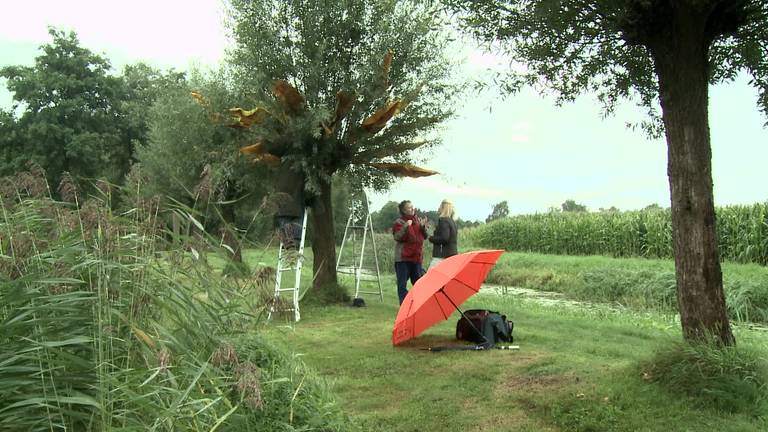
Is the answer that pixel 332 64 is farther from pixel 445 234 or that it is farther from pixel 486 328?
pixel 486 328

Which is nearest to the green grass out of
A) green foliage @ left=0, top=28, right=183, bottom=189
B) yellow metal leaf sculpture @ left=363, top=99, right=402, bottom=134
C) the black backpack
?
the black backpack

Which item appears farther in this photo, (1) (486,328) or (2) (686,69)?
(1) (486,328)

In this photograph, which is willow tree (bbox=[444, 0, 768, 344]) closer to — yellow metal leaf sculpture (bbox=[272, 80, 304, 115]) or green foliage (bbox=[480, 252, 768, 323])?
yellow metal leaf sculpture (bbox=[272, 80, 304, 115])

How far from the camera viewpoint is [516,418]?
198 inches

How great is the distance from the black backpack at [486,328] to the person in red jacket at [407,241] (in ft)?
Answer: 8.91

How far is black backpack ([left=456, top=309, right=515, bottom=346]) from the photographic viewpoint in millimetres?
7691

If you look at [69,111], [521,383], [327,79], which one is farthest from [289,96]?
[69,111]

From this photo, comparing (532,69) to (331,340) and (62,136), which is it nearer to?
(331,340)

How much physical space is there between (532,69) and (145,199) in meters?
4.65

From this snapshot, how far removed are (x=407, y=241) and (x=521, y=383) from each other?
5135mm

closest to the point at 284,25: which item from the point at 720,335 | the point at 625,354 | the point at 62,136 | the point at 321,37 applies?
the point at 321,37

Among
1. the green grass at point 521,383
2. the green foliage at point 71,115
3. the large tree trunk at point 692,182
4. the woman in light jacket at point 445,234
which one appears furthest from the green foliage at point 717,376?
the green foliage at point 71,115

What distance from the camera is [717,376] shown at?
4.86 metres

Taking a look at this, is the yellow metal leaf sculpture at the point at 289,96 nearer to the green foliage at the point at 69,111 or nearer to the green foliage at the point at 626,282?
the green foliage at the point at 626,282
